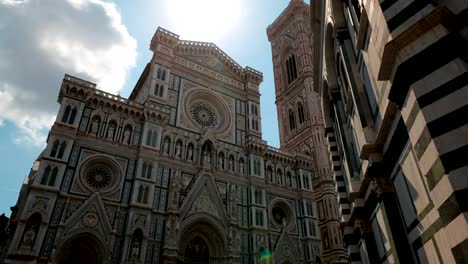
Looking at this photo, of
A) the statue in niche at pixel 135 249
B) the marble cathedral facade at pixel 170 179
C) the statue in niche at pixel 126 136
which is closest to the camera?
the marble cathedral facade at pixel 170 179

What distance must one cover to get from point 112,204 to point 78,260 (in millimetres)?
3354

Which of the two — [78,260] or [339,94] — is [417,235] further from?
[78,260]

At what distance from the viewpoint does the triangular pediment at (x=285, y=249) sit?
2238cm

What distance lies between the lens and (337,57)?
1024cm

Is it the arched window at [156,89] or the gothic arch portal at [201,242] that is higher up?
the arched window at [156,89]

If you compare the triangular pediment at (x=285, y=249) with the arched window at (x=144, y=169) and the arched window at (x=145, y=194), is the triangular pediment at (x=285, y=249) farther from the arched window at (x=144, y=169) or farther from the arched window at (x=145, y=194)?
the arched window at (x=144, y=169)

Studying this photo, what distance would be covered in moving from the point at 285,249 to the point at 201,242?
21.9 ft

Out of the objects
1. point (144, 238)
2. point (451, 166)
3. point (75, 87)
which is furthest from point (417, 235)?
point (75, 87)

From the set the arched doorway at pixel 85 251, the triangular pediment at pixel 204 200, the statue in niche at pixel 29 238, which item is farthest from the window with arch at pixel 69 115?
the triangular pediment at pixel 204 200

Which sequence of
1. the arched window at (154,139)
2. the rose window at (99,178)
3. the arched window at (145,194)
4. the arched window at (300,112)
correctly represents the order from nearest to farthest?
1. the rose window at (99,178)
2. the arched window at (145,194)
3. the arched window at (154,139)
4. the arched window at (300,112)

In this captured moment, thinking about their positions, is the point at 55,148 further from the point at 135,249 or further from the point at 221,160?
the point at 221,160

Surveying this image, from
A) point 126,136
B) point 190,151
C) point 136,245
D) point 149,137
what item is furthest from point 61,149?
point 190,151

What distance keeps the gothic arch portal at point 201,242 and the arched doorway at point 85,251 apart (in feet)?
16.4

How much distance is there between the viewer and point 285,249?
75.5 feet
